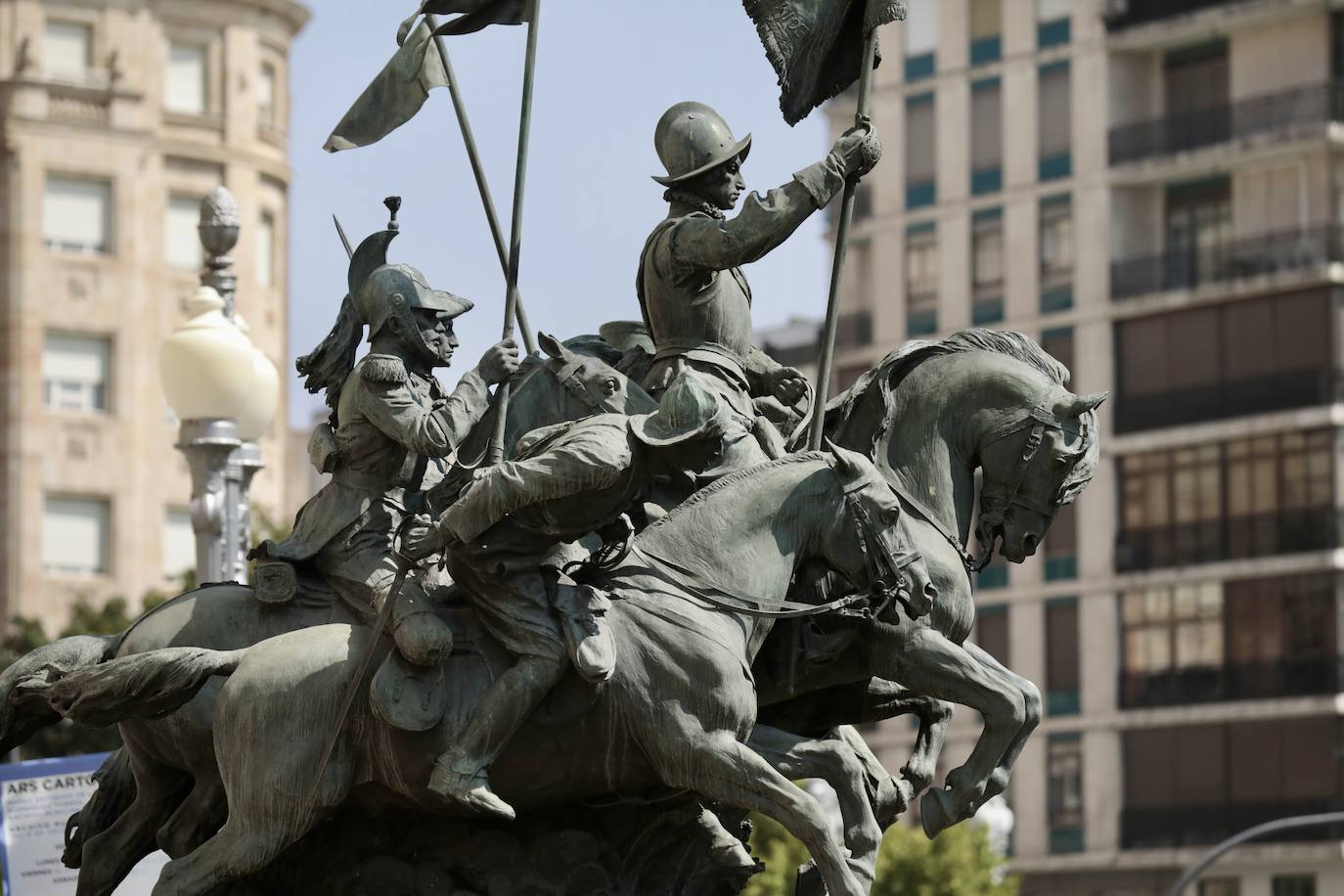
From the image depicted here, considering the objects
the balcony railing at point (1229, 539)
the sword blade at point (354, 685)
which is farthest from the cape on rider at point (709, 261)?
the balcony railing at point (1229, 539)

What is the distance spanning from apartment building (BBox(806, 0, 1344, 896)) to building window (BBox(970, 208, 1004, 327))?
7cm

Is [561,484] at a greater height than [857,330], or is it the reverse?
[857,330]

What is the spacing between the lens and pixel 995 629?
2948 inches

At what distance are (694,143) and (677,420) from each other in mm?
2417

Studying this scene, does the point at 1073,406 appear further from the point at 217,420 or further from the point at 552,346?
the point at 217,420

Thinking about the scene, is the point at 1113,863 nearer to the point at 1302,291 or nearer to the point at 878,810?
the point at 1302,291

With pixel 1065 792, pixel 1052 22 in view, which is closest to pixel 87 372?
pixel 1052 22

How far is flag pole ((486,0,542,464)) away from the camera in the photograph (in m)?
16.5

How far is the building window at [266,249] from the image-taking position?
3278 inches

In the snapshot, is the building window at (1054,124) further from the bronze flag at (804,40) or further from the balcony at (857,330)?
the bronze flag at (804,40)

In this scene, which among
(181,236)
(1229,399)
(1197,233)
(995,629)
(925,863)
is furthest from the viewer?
(181,236)

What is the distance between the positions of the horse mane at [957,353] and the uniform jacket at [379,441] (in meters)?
1.85

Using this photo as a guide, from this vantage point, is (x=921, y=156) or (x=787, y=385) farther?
(x=921, y=156)

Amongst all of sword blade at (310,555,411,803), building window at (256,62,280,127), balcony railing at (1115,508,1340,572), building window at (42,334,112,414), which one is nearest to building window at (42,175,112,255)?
building window at (42,334,112,414)
